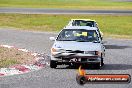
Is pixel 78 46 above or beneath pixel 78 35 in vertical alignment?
beneath

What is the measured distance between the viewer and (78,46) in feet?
55.0

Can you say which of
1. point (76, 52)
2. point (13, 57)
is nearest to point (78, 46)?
point (76, 52)

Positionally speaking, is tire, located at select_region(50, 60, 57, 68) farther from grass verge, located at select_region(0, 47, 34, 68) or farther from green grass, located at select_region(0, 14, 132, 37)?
green grass, located at select_region(0, 14, 132, 37)

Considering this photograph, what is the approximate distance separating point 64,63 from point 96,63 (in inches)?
42.9

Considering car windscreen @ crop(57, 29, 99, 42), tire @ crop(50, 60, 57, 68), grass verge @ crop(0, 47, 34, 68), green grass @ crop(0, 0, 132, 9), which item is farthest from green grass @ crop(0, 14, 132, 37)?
green grass @ crop(0, 0, 132, 9)

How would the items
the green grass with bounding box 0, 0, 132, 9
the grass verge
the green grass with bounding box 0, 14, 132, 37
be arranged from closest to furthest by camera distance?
1. the grass verge
2. the green grass with bounding box 0, 14, 132, 37
3. the green grass with bounding box 0, 0, 132, 9

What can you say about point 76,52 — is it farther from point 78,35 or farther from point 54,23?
point 54,23

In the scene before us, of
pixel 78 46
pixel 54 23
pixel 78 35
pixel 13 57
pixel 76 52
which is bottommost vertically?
pixel 54 23

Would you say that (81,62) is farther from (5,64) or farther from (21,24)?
(21,24)

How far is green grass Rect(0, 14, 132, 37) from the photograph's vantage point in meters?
41.1

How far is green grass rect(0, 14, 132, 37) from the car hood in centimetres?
2023

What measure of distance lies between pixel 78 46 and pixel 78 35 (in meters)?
1.75

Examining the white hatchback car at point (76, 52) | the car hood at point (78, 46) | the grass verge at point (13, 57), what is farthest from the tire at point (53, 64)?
the grass verge at point (13, 57)

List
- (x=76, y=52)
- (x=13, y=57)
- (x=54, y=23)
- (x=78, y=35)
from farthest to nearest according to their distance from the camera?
(x=54, y=23) → (x=13, y=57) → (x=78, y=35) → (x=76, y=52)
